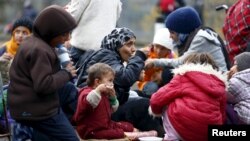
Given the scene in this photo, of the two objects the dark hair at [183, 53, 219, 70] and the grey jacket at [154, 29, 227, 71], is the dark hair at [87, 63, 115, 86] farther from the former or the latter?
the grey jacket at [154, 29, 227, 71]

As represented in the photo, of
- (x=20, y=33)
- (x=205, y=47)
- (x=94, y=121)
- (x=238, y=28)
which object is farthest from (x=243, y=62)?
(x=20, y=33)

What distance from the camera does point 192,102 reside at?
280 inches

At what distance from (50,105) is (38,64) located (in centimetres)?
39

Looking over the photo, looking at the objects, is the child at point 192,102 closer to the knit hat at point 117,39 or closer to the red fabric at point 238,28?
the knit hat at point 117,39

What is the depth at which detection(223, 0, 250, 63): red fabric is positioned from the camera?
359 inches

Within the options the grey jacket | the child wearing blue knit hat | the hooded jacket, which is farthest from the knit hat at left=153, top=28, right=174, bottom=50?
the hooded jacket

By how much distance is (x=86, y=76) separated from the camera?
8031mm

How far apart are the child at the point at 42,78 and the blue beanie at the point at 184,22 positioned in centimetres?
201

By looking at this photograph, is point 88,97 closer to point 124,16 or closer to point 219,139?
point 219,139

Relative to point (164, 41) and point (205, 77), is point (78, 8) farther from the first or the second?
point (205, 77)

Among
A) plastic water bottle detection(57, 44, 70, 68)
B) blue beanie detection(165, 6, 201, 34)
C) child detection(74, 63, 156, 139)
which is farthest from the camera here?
blue beanie detection(165, 6, 201, 34)

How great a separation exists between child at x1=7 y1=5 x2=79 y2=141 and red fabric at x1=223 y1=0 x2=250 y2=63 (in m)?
2.87

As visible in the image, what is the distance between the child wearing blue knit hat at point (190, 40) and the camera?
8531mm

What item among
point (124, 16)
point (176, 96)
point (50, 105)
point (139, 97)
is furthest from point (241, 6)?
point (124, 16)
